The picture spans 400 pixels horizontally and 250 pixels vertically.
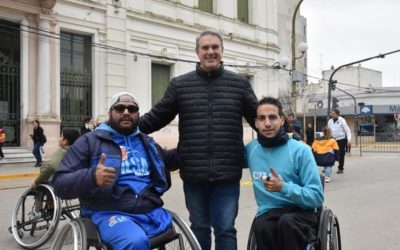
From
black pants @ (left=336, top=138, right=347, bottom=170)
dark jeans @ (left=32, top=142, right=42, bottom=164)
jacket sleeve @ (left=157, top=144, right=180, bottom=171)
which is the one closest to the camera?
jacket sleeve @ (left=157, top=144, right=180, bottom=171)

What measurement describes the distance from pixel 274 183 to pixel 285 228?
0.33 meters

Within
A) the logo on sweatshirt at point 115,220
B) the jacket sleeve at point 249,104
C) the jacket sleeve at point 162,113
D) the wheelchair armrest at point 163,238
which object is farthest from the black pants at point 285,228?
the jacket sleeve at point 162,113

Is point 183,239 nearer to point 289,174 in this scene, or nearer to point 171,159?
point 171,159

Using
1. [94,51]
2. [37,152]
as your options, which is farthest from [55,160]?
[94,51]

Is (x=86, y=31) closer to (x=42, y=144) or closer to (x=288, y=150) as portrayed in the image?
(x=42, y=144)

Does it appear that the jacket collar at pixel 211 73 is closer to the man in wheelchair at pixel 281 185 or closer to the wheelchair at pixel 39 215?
the man in wheelchair at pixel 281 185

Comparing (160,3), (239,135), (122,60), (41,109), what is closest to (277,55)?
(160,3)

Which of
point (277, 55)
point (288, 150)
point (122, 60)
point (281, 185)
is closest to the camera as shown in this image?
point (281, 185)

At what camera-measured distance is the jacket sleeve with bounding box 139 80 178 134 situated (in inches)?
153

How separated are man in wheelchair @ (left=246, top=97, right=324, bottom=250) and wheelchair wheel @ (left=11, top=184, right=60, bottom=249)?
2782 mm

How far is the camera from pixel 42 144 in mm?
15195

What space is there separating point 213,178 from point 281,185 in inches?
21.9

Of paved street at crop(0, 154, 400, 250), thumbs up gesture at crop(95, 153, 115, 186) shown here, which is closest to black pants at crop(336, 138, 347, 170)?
paved street at crop(0, 154, 400, 250)

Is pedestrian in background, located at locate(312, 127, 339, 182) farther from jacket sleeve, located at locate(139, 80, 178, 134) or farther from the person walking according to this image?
the person walking
